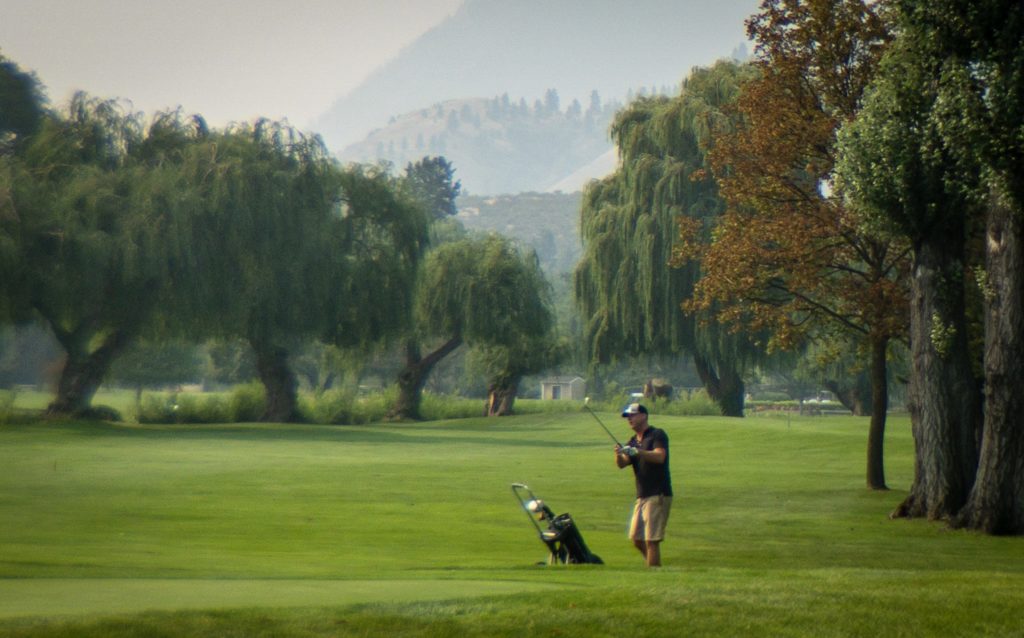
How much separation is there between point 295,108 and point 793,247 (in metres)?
44.1

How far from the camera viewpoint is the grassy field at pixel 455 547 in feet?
38.4

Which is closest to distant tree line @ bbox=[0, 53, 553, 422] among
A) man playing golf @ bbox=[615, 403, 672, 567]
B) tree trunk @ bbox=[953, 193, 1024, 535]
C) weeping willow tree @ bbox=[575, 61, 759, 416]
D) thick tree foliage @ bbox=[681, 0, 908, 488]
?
weeping willow tree @ bbox=[575, 61, 759, 416]

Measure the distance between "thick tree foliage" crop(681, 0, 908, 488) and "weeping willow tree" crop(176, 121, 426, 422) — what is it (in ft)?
104

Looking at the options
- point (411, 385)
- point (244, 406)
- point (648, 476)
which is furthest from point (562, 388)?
point (648, 476)

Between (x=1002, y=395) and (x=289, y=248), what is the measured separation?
41.9m

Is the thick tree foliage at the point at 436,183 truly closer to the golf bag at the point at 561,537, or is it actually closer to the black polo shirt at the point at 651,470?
the black polo shirt at the point at 651,470

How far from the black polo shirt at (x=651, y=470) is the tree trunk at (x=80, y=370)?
47.6 m

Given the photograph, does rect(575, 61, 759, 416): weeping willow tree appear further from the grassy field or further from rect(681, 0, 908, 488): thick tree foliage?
rect(681, 0, 908, 488): thick tree foliage

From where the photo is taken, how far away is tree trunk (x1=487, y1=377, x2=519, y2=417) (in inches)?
3189

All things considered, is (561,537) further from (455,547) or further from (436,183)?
(436,183)

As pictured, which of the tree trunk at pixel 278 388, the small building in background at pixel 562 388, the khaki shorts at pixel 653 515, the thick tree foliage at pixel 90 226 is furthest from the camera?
the small building in background at pixel 562 388

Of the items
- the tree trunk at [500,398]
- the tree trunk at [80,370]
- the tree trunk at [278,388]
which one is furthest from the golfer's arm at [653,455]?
the tree trunk at [500,398]

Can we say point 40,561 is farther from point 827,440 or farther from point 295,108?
point 295,108

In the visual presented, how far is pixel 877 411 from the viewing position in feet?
108
